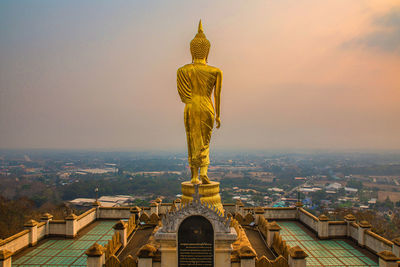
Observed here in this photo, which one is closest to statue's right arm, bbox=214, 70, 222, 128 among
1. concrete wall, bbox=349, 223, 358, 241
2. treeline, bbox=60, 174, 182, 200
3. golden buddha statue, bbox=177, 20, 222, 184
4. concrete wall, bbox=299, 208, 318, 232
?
golden buddha statue, bbox=177, 20, 222, 184

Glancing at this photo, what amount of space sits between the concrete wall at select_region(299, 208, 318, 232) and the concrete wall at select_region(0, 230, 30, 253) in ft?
47.2

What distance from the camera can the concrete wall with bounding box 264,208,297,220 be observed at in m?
17.8

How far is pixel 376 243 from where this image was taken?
12258 millimetres

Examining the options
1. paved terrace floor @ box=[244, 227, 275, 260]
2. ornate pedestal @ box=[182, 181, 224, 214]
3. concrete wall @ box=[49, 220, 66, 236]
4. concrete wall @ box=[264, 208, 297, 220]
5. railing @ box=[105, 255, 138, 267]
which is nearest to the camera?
railing @ box=[105, 255, 138, 267]

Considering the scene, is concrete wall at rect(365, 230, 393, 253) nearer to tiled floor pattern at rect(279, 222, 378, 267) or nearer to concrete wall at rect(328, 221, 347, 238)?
tiled floor pattern at rect(279, 222, 378, 267)

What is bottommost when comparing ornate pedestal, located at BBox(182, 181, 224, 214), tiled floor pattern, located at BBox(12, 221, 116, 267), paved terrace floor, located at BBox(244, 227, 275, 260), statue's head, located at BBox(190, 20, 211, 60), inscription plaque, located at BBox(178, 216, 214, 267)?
tiled floor pattern, located at BBox(12, 221, 116, 267)

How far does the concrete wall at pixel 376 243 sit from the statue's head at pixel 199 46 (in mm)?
10941

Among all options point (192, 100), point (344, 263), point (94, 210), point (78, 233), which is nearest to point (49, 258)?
point (78, 233)

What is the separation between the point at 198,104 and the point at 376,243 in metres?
9.79

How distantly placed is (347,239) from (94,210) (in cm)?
1451

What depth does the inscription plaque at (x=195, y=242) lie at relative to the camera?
8.65 metres

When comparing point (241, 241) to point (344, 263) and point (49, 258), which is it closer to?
point (344, 263)

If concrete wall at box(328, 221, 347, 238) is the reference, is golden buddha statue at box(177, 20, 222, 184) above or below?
above

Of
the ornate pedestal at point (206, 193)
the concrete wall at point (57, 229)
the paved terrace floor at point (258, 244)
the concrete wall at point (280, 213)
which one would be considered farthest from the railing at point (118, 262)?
the concrete wall at point (280, 213)
